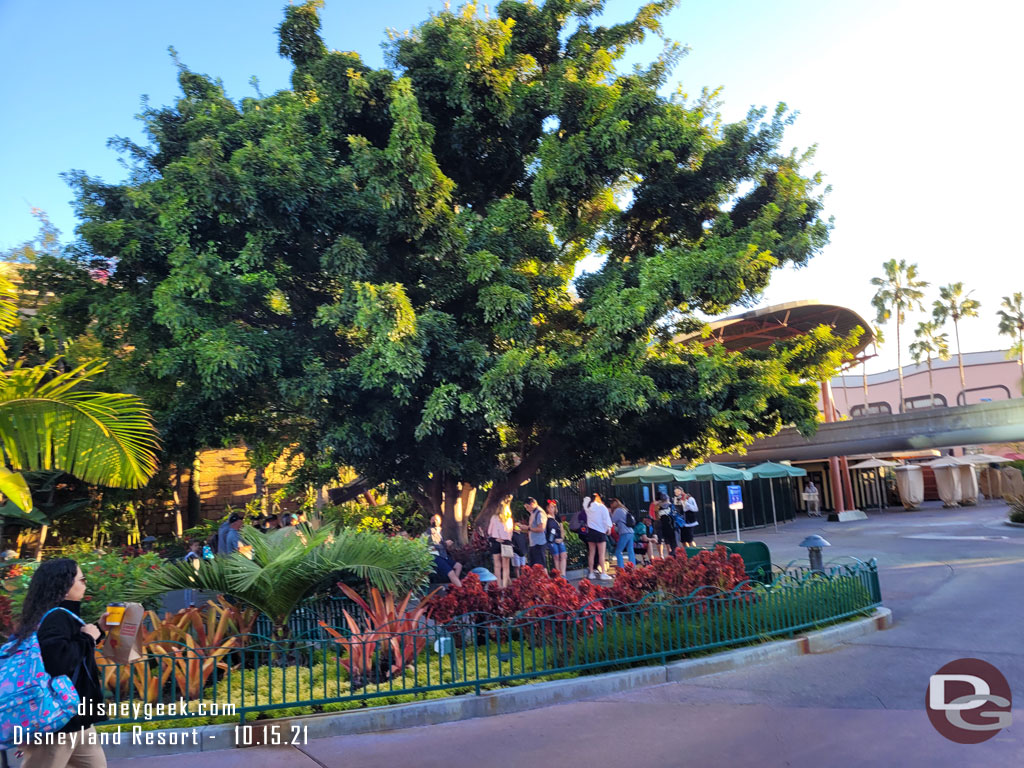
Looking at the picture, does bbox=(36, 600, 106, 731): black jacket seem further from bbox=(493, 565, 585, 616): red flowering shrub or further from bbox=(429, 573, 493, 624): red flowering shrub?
bbox=(429, 573, 493, 624): red flowering shrub

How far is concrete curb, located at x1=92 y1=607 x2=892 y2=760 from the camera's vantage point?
5.62 metres

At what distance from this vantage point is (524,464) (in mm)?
14688

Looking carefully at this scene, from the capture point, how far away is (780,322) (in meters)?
29.0

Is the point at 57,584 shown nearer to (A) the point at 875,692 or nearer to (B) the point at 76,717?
(B) the point at 76,717

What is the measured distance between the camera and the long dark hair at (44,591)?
3.60 m

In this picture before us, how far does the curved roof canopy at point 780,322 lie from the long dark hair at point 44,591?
24.6 m

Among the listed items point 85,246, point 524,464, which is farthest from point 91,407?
point 524,464

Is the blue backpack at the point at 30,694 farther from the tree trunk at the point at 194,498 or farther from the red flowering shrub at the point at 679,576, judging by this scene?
the tree trunk at the point at 194,498

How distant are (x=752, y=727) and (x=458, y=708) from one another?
242cm

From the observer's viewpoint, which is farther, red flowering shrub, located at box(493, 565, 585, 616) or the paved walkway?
red flowering shrub, located at box(493, 565, 585, 616)

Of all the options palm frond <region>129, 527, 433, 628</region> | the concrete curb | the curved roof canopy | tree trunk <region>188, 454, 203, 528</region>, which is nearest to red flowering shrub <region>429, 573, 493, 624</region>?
palm frond <region>129, 527, 433, 628</region>

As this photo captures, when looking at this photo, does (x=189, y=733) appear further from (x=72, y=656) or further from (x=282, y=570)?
(x=72, y=656)

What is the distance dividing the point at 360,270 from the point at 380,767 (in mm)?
7775

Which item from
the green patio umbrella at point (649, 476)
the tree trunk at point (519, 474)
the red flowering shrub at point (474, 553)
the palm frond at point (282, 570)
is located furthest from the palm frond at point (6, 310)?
the green patio umbrella at point (649, 476)
